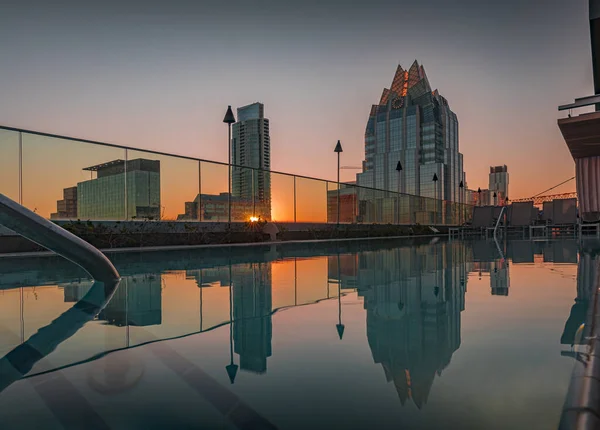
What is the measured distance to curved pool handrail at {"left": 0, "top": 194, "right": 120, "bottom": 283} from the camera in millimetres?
2424

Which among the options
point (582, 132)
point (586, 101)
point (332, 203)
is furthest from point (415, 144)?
point (586, 101)

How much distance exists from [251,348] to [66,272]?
156 inches

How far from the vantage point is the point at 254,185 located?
501 inches

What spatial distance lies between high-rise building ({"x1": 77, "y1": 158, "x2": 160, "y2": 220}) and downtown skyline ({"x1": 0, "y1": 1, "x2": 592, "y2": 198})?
2.35 feet

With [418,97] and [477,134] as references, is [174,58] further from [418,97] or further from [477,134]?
[418,97]

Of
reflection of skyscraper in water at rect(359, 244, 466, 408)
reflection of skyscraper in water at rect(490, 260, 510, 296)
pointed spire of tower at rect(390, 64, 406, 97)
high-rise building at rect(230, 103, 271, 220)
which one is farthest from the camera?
pointed spire of tower at rect(390, 64, 406, 97)

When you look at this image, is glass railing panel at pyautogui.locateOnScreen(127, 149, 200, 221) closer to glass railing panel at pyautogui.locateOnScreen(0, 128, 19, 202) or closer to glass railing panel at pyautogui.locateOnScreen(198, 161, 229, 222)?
glass railing panel at pyautogui.locateOnScreen(198, 161, 229, 222)

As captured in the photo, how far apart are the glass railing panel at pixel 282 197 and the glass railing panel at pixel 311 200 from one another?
0.36 meters

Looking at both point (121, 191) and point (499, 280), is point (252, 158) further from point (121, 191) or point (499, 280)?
point (499, 280)

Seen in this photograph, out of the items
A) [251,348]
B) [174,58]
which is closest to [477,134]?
[174,58]

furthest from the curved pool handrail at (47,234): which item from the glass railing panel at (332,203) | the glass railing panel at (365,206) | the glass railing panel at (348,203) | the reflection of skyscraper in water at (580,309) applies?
the glass railing panel at (365,206)

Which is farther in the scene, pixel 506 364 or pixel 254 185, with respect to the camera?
pixel 254 185

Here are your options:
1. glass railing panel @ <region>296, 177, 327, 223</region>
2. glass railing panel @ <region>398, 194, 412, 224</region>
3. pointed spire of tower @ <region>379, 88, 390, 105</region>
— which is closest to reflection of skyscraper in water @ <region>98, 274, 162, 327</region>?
glass railing panel @ <region>296, 177, 327, 223</region>

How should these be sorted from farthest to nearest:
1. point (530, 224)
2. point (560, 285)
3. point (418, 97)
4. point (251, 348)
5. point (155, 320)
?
point (418, 97), point (530, 224), point (560, 285), point (155, 320), point (251, 348)
